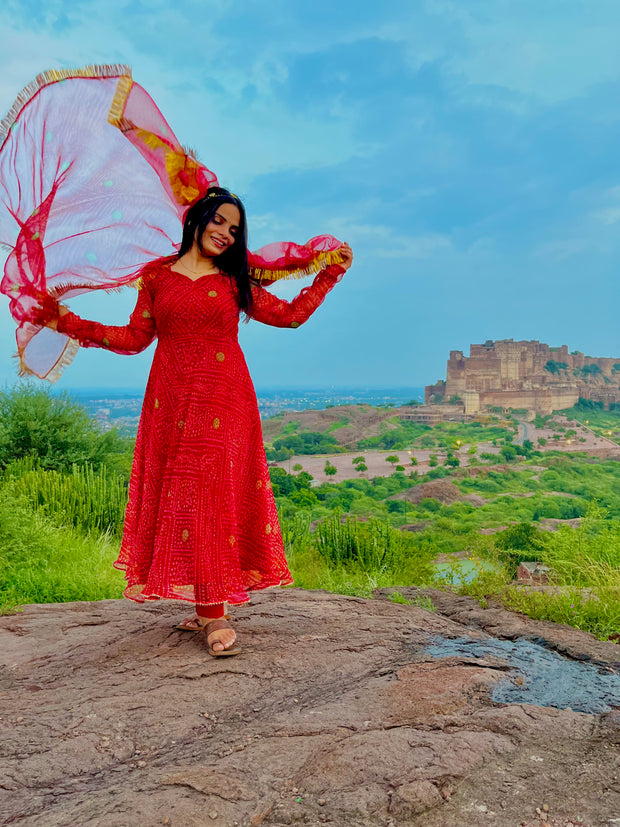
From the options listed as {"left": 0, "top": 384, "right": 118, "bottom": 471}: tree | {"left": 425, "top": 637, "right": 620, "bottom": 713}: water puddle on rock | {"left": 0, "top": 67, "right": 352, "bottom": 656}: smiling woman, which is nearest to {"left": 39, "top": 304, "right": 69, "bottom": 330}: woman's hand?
{"left": 0, "top": 67, "right": 352, "bottom": 656}: smiling woman

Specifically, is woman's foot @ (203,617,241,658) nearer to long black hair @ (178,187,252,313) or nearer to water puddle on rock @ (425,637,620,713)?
water puddle on rock @ (425,637,620,713)

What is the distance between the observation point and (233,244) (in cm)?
332

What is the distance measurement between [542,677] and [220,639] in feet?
5.19

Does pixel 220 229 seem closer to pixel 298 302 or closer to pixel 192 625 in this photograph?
pixel 298 302

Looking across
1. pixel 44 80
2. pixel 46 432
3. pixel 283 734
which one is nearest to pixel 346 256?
pixel 44 80

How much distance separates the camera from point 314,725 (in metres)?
2.55

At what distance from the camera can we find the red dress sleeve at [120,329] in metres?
3.35

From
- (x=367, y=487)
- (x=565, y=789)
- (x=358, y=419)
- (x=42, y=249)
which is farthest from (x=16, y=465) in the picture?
(x=358, y=419)

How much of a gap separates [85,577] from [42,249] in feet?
8.49

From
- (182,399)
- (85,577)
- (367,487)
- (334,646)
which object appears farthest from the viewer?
(367,487)

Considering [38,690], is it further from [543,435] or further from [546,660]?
[543,435]

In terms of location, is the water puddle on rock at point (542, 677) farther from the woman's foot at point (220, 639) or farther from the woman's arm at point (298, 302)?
the woman's arm at point (298, 302)

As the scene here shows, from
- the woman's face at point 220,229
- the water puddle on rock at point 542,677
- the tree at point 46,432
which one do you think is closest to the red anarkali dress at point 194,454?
the woman's face at point 220,229

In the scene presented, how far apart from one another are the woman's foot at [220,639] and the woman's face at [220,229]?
6.23ft
